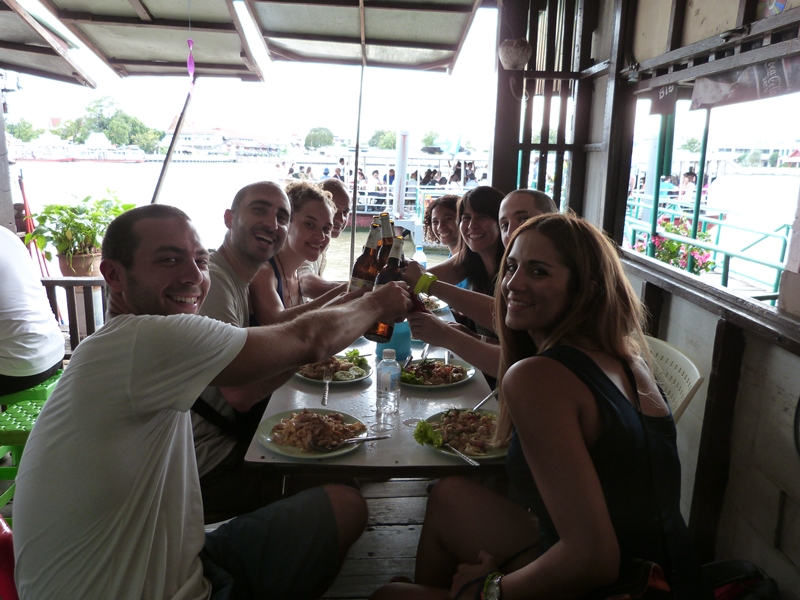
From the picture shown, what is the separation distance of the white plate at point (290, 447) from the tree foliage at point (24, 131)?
3830 millimetres

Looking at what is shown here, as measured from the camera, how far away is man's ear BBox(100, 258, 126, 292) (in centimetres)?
133

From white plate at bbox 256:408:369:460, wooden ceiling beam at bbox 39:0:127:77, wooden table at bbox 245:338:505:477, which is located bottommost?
wooden table at bbox 245:338:505:477

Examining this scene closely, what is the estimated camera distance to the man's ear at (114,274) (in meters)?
1.33

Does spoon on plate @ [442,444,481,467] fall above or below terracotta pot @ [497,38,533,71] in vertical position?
below

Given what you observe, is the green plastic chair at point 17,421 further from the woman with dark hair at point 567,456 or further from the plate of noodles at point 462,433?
the woman with dark hair at point 567,456

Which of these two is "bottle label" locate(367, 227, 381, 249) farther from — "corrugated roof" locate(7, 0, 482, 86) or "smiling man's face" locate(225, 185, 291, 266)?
"corrugated roof" locate(7, 0, 482, 86)

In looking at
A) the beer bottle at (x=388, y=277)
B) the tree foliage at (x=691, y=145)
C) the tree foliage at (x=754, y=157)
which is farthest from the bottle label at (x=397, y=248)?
the tree foliage at (x=691, y=145)

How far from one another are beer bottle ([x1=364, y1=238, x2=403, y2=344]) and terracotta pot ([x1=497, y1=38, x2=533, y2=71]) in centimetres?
234

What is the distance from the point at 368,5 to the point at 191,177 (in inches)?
86.8

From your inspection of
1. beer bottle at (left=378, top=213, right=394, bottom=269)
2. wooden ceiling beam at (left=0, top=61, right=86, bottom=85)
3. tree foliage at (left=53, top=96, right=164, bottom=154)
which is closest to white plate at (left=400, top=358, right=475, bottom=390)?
beer bottle at (left=378, top=213, right=394, bottom=269)

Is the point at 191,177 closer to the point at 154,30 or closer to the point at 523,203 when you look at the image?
the point at 154,30

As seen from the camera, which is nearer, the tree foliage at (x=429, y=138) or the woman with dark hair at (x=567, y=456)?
the woman with dark hair at (x=567, y=456)

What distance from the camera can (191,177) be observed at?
15.3 ft

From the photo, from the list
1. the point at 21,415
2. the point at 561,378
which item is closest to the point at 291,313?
the point at 21,415
